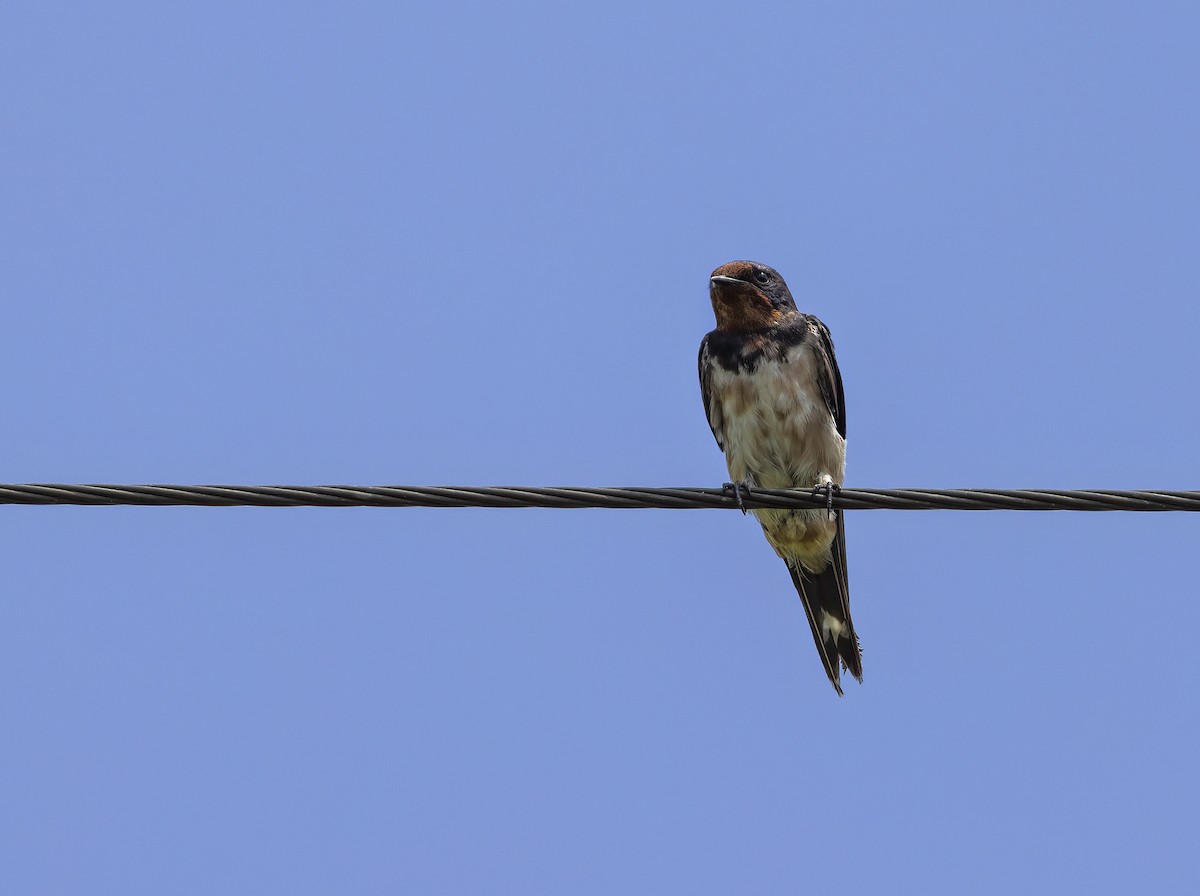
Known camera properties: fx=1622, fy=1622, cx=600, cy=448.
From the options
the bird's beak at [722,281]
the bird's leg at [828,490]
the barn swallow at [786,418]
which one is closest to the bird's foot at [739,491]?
the bird's leg at [828,490]

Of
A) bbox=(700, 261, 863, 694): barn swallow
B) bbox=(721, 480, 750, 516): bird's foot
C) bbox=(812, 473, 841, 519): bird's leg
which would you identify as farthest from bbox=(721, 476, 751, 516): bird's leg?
A: bbox=(700, 261, 863, 694): barn swallow

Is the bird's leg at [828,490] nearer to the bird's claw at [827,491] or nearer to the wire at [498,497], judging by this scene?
the bird's claw at [827,491]

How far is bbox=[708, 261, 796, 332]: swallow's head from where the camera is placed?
977cm

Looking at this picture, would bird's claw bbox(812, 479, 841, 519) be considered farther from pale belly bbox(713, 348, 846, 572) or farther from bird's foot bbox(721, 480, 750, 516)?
pale belly bbox(713, 348, 846, 572)

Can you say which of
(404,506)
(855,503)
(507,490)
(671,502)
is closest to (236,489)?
(404,506)

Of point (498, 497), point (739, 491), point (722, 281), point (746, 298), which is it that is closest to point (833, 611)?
point (746, 298)

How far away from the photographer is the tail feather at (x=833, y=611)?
32.0 ft

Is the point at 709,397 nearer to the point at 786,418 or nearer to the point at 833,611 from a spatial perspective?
the point at 786,418

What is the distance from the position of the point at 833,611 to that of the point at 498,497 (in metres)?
4.38

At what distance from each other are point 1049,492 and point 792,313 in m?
3.92

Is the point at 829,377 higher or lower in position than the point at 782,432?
higher

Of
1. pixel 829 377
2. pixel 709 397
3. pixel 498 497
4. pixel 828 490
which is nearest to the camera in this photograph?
pixel 498 497

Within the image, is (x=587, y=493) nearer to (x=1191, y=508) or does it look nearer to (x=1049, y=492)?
(x=1049, y=492)

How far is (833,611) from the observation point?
394 inches
